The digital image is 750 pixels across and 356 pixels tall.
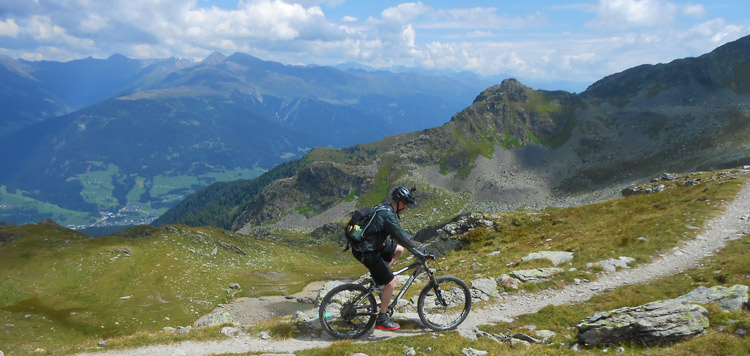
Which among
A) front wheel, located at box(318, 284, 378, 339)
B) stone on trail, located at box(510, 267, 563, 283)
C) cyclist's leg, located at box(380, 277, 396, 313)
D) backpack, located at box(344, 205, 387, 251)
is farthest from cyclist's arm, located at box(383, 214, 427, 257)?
stone on trail, located at box(510, 267, 563, 283)

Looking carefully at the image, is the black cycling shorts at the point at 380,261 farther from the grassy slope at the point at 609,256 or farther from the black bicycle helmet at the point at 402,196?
the grassy slope at the point at 609,256

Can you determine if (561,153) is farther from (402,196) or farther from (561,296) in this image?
(402,196)

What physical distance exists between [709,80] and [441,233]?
219 metres

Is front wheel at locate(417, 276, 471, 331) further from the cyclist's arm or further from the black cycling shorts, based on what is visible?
the cyclist's arm

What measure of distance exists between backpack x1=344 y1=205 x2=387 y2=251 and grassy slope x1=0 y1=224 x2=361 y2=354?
32.5 metres

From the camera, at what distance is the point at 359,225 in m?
10.3

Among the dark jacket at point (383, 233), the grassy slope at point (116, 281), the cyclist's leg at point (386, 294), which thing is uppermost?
the dark jacket at point (383, 233)

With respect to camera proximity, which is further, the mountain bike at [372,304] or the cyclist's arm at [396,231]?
the mountain bike at [372,304]

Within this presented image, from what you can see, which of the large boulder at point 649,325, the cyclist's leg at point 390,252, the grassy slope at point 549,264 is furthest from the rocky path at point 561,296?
the large boulder at point 649,325

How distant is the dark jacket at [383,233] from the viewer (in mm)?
10336

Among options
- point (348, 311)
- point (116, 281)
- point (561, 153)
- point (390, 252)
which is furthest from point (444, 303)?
point (561, 153)

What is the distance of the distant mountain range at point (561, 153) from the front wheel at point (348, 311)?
13059 centimetres

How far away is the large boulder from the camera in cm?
977

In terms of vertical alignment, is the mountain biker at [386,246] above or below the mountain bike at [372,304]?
above
